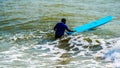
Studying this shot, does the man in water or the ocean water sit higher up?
the man in water

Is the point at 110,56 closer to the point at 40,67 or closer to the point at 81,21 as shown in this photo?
the point at 40,67

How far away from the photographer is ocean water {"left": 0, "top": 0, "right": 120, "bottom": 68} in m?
11.4

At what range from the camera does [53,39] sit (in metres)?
15.1

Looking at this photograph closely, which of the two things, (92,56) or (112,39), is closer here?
(92,56)

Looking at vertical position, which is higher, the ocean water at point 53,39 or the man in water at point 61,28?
the man in water at point 61,28

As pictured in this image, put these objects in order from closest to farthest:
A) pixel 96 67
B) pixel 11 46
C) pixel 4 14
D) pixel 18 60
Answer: pixel 96 67 → pixel 18 60 → pixel 11 46 → pixel 4 14

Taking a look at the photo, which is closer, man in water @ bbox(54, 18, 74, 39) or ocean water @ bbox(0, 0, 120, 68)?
ocean water @ bbox(0, 0, 120, 68)

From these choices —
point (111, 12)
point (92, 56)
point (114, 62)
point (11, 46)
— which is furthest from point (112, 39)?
point (111, 12)

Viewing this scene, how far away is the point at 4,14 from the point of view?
21828 mm

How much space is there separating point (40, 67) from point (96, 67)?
80.6 inches

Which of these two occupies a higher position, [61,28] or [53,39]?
[61,28]

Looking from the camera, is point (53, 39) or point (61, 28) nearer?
point (61, 28)

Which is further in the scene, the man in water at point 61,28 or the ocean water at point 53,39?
the man in water at point 61,28

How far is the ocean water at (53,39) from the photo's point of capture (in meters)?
11.4
